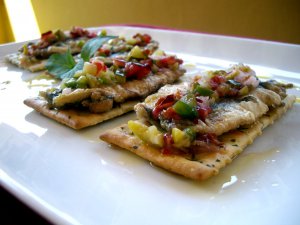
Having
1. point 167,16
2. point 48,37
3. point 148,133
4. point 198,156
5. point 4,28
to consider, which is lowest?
point 4,28

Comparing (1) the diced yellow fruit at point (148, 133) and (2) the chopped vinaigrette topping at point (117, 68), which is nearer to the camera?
(1) the diced yellow fruit at point (148, 133)

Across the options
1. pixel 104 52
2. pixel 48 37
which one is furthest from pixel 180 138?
pixel 48 37

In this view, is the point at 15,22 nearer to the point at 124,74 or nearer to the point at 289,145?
the point at 124,74

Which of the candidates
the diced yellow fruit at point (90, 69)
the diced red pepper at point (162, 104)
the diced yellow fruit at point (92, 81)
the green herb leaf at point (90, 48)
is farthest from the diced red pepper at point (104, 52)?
the diced red pepper at point (162, 104)

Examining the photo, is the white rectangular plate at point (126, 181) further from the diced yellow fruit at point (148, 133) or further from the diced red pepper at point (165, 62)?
the diced red pepper at point (165, 62)

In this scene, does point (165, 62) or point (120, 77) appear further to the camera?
point (165, 62)

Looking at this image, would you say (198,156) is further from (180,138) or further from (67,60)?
(67,60)

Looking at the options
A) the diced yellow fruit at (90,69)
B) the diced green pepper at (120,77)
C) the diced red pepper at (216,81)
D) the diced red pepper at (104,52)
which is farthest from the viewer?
the diced red pepper at (104,52)
